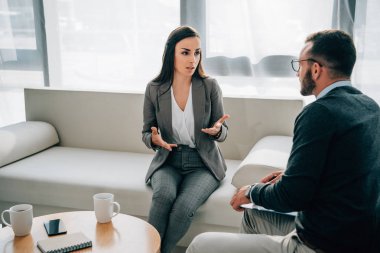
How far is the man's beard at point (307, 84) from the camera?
131cm

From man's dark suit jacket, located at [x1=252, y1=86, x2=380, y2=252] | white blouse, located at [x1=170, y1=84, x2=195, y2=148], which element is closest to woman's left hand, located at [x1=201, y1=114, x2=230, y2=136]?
white blouse, located at [x1=170, y1=84, x2=195, y2=148]

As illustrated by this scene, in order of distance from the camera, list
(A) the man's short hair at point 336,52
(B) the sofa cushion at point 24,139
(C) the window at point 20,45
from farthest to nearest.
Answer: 1. (C) the window at point 20,45
2. (B) the sofa cushion at point 24,139
3. (A) the man's short hair at point 336,52

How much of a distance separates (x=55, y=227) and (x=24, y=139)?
1216 mm

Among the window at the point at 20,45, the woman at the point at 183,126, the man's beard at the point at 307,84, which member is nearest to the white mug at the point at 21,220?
the woman at the point at 183,126

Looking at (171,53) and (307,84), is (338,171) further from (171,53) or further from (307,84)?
(171,53)

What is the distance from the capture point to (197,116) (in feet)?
7.40

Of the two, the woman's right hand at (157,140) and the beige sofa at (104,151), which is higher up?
the woman's right hand at (157,140)

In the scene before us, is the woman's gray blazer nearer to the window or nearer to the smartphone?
the smartphone

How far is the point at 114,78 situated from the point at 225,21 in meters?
0.99

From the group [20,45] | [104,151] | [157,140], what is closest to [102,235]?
[157,140]

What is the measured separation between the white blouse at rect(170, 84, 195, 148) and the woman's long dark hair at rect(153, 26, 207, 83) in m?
0.14

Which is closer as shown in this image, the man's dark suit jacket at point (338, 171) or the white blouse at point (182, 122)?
the man's dark suit jacket at point (338, 171)

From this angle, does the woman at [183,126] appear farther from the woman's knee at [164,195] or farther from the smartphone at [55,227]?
the smartphone at [55,227]

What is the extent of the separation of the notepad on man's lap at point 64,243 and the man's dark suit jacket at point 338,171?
0.72m
